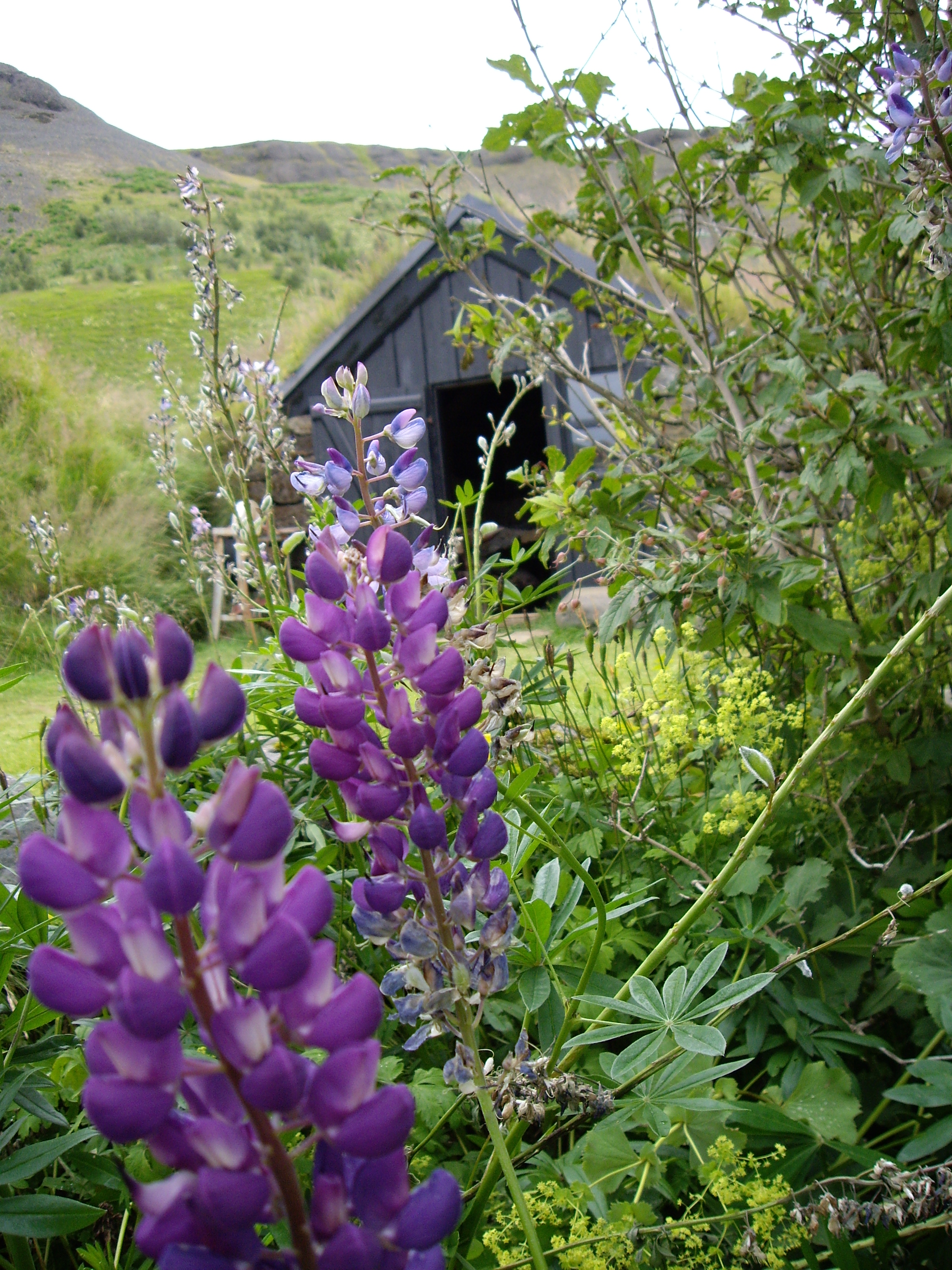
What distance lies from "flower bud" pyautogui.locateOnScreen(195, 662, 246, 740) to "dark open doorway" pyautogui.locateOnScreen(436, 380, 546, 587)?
8.50 m

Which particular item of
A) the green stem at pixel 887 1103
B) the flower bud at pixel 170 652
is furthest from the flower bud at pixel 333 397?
the green stem at pixel 887 1103

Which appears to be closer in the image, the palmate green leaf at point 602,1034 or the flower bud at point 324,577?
the flower bud at point 324,577

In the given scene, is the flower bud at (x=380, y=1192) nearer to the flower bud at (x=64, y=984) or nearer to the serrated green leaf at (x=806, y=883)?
the flower bud at (x=64, y=984)

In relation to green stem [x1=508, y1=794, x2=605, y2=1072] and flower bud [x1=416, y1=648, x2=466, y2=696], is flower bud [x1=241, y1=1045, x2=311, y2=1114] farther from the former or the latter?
green stem [x1=508, y1=794, x2=605, y2=1072]

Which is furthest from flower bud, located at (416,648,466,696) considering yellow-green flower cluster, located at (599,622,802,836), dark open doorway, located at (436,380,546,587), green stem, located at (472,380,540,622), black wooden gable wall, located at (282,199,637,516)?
dark open doorway, located at (436,380,546,587)

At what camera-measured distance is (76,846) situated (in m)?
0.35

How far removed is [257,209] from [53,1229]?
29738 mm

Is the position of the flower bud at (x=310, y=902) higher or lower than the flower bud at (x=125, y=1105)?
higher

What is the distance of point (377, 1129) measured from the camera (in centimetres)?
35

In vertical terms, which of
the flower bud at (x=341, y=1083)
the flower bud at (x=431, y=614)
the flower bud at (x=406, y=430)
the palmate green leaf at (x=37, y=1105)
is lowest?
the palmate green leaf at (x=37, y=1105)

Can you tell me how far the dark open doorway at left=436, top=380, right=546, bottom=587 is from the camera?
9570 millimetres

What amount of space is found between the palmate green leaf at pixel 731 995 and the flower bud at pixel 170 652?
56 cm

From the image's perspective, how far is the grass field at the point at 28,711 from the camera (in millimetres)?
3121

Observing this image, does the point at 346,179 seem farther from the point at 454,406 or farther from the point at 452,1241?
the point at 452,1241
